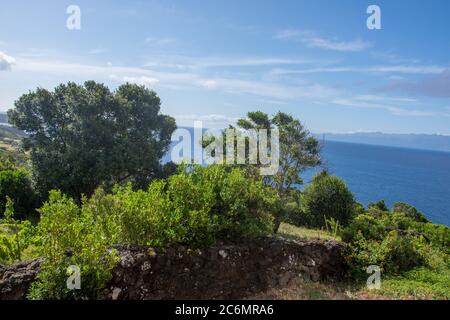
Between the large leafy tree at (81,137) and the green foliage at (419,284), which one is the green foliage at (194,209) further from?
the large leafy tree at (81,137)

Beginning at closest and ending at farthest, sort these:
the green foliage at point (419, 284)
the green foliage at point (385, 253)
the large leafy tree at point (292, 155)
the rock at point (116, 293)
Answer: the rock at point (116, 293)
the green foliage at point (419, 284)
the green foliage at point (385, 253)
the large leafy tree at point (292, 155)

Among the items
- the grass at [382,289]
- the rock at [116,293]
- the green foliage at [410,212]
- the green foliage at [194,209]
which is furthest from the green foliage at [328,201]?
the rock at [116,293]

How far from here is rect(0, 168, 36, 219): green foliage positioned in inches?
926

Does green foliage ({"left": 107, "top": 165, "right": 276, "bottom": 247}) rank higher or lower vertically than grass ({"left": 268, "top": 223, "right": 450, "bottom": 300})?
higher

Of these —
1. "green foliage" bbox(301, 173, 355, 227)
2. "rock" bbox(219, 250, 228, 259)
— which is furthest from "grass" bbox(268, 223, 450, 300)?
"green foliage" bbox(301, 173, 355, 227)

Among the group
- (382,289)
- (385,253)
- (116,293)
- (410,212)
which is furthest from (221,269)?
(410,212)

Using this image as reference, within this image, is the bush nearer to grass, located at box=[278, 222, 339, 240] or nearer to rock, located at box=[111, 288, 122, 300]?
rock, located at box=[111, 288, 122, 300]

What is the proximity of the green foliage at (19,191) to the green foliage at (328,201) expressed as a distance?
62.0ft

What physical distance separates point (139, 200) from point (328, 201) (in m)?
21.1

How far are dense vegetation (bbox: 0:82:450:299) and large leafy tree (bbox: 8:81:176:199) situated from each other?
0.24 ft

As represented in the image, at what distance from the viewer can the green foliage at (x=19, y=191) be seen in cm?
2352

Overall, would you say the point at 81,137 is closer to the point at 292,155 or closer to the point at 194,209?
the point at 292,155

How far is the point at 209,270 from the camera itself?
7.75 m

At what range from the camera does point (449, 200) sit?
357 feet
